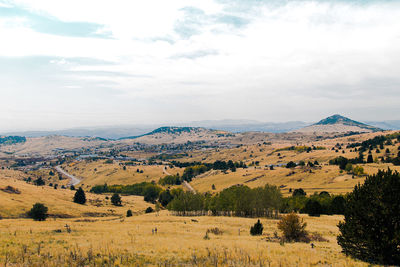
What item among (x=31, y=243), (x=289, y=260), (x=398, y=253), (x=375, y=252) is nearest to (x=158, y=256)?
(x=289, y=260)

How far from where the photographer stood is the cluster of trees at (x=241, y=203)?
78.3 metres

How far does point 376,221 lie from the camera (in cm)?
2133

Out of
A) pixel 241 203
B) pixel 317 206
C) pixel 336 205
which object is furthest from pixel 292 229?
pixel 336 205

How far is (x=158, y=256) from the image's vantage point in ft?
74.9

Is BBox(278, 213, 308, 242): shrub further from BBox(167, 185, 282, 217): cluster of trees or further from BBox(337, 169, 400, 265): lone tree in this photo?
BBox(167, 185, 282, 217): cluster of trees

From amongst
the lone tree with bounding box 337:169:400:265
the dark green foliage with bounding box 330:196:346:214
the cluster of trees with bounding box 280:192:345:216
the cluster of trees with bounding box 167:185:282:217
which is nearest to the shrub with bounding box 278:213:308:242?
the lone tree with bounding box 337:169:400:265

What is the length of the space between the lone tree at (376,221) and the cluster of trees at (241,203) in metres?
56.3

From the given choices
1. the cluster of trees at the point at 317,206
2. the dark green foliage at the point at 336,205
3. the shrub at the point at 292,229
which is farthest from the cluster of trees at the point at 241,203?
the shrub at the point at 292,229

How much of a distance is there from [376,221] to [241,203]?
199ft

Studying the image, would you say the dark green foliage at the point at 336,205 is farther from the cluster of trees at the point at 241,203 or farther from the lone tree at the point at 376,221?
the lone tree at the point at 376,221

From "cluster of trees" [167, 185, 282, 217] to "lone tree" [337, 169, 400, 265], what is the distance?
5627 centimetres

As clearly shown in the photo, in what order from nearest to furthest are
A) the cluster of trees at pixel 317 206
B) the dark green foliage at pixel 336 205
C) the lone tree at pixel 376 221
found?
the lone tree at pixel 376 221
the cluster of trees at pixel 317 206
the dark green foliage at pixel 336 205

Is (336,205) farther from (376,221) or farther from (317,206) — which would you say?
(376,221)

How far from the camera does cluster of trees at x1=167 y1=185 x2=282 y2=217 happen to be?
78312 mm
